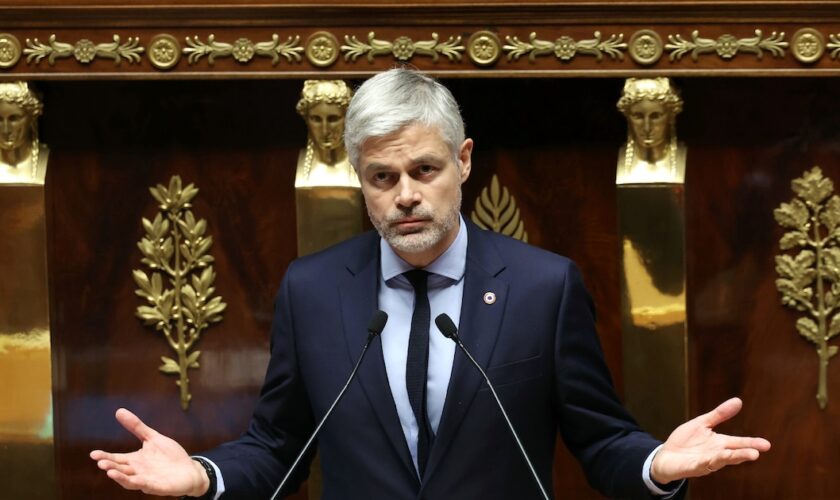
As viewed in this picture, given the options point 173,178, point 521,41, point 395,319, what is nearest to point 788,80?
point 521,41

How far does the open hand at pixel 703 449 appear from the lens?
184 cm

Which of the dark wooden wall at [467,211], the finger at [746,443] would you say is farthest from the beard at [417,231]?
the dark wooden wall at [467,211]

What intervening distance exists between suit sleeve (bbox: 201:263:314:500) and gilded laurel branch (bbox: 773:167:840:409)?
1.01m

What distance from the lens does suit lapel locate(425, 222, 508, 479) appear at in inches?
81.6

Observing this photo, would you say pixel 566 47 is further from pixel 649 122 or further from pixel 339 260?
pixel 339 260

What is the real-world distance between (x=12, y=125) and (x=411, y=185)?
98cm

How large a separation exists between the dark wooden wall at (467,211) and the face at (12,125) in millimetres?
111

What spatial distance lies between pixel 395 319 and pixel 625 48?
74cm

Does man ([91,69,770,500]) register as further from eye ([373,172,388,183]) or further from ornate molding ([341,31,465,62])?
ornate molding ([341,31,465,62])

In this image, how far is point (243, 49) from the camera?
104 inches

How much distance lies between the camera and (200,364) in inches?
113

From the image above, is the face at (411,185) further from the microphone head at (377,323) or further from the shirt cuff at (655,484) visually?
the shirt cuff at (655,484)

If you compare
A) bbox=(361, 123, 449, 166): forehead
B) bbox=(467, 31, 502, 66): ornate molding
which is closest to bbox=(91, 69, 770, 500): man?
bbox=(361, 123, 449, 166): forehead

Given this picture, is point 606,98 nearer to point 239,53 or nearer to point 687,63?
point 687,63
